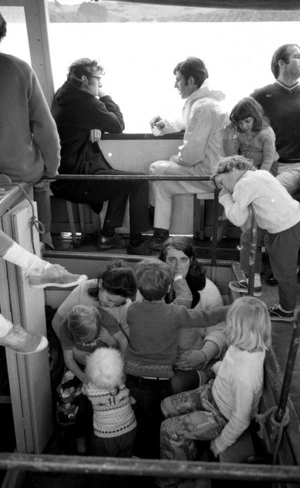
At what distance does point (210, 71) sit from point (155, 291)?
104 inches

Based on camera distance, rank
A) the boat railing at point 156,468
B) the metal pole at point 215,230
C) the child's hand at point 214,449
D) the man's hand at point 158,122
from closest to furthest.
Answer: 1. the boat railing at point 156,468
2. the child's hand at point 214,449
3. the metal pole at point 215,230
4. the man's hand at point 158,122

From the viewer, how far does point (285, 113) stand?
460 cm

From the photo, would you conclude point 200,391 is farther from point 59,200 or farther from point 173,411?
point 59,200

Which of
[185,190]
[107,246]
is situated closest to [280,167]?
[185,190]

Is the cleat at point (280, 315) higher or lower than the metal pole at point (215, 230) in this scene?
lower

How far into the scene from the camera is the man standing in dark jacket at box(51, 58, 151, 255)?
16.0ft

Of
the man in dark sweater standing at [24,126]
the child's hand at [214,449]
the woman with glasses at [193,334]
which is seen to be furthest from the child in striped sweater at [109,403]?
the man in dark sweater standing at [24,126]

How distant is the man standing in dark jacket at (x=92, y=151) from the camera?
16.0 ft

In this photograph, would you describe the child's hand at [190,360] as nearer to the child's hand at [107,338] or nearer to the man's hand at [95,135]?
the child's hand at [107,338]

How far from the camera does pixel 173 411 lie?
3207 mm

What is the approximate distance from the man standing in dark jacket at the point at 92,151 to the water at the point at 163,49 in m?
0.27

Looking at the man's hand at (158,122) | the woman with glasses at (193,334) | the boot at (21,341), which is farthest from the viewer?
the man's hand at (158,122)

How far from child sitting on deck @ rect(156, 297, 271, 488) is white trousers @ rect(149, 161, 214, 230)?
2.06 metres

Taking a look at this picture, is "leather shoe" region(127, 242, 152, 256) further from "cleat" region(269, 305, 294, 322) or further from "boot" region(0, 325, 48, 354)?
"boot" region(0, 325, 48, 354)
